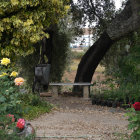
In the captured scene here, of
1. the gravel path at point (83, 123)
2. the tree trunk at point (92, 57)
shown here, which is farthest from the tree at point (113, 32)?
the gravel path at point (83, 123)

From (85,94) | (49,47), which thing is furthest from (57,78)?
(85,94)

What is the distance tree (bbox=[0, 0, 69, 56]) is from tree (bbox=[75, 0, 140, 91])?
1813 mm

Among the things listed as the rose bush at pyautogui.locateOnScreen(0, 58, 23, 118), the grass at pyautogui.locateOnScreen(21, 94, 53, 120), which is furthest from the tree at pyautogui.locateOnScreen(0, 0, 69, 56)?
the rose bush at pyautogui.locateOnScreen(0, 58, 23, 118)

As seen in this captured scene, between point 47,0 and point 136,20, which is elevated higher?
point 47,0

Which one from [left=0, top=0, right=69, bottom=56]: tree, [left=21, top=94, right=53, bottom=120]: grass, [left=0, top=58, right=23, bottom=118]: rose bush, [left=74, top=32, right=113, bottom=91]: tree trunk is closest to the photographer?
[left=0, top=58, right=23, bottom=118]: rose bush

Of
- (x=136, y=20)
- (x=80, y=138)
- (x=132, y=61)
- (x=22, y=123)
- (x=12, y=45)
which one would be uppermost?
(x=136, y=20)

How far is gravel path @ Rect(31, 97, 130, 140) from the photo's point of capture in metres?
4.86

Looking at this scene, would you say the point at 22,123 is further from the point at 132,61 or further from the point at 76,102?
the point at 76,102

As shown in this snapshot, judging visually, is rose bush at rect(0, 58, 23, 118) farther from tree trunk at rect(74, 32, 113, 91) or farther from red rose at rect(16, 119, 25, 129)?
tree trunk at rect(74, 32, 113, 91)

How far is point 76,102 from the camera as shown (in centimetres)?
958

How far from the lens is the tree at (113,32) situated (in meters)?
8.62

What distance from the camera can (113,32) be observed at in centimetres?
923

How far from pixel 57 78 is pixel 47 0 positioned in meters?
5.70

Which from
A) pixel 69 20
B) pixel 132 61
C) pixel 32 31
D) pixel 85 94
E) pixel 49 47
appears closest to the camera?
pixel 132 61
